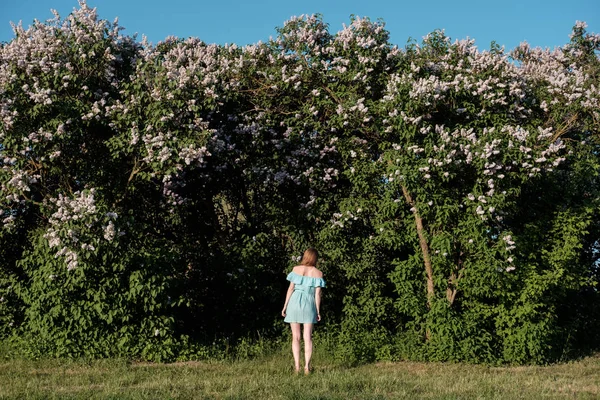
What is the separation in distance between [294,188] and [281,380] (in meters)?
4.55

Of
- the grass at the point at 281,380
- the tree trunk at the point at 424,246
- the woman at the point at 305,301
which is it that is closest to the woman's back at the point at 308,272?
the woman at the point at 305,301

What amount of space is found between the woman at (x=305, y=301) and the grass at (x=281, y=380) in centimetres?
43

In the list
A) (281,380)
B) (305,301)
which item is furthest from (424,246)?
(281,380)

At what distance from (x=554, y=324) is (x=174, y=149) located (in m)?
6.68

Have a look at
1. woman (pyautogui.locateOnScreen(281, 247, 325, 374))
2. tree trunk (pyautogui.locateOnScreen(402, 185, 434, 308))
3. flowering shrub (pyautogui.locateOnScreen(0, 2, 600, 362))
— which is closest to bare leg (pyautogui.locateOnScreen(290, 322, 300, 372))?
woman (pyautogui.locateOnScreen(281, 247, 325, 374))

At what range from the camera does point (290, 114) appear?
39.1 ft

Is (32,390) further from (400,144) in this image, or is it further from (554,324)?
(554,324)

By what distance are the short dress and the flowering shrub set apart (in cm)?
211

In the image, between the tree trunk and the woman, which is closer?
the woman

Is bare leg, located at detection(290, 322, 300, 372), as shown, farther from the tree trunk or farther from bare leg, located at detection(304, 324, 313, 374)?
the tree trunk

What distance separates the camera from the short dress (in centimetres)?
919

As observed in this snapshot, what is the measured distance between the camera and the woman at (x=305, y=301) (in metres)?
9.18

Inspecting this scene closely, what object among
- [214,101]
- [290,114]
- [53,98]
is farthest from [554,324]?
[53,98]

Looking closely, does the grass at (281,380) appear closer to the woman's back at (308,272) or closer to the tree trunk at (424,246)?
the tree trunk at (424,246)
